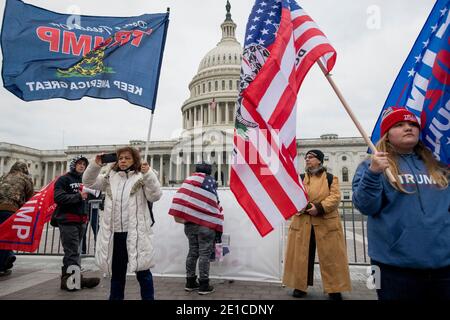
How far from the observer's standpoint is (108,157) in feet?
11.6

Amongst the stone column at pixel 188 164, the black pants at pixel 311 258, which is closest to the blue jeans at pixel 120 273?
the black pants at pixel 311 258

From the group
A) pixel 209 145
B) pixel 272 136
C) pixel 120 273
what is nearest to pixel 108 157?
pixel 120 273

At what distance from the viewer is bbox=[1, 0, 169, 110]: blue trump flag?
4613 millimetres

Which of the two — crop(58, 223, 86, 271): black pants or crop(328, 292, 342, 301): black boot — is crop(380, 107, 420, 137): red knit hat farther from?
crop(58, 223, 86, 271): black pants

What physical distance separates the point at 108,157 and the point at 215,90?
7078cm

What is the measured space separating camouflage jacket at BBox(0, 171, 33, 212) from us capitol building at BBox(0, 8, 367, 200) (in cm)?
5223

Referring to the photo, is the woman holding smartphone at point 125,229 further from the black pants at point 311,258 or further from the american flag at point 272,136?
the black pants at point 311,258

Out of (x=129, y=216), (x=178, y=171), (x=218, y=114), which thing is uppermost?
(x=218, y=114)

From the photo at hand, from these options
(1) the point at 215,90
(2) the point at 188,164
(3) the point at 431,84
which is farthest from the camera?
(1) the point at 215,90

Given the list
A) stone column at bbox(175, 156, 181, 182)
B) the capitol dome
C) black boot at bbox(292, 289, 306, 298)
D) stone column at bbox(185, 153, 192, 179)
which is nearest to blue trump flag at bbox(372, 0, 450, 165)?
black boot at bbox(292, 289, 306, 298)

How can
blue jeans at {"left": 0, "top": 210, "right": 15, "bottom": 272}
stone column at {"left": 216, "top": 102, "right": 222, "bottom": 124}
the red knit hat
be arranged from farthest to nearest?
stone column at {"left": 216, "top": 102, "right": 222, "bottom": 124} < blue jeans at {"left": 0, "top": 210, "right": 15, "bottom": 272} < the red knit hat

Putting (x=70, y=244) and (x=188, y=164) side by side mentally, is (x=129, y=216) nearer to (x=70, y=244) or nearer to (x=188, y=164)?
(x=70, y=244)

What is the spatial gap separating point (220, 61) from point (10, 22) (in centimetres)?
7479

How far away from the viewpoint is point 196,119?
73.3m
